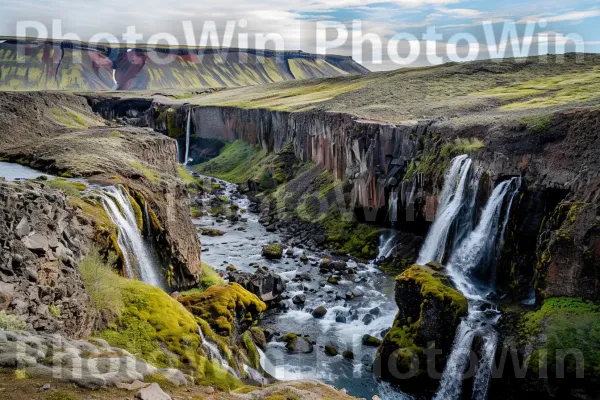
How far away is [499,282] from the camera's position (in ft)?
104

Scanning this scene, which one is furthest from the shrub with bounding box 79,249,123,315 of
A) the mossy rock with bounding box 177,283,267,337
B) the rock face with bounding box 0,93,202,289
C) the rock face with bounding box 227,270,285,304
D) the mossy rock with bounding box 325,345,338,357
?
the rock face with bounding box 227,270,285,304

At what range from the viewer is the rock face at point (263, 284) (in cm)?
3438

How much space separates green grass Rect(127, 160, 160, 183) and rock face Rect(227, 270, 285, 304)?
8.92 metres

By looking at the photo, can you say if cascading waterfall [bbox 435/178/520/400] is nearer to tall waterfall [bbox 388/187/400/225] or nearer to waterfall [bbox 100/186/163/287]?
tall waterfall [bbox 388/187/400/225]

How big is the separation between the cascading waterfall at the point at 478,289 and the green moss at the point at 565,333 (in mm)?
1859

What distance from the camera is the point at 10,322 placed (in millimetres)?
11922

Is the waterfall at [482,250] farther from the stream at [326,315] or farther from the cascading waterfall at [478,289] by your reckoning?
the stream at [326,315]

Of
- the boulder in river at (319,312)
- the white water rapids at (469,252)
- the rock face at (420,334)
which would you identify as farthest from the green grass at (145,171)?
the white water rapids at (469,252)

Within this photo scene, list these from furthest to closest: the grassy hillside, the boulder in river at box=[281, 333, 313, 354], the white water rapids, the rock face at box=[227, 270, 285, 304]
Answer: the grassy hillside < the rock face at box=[227, 270, 285, 304] < the boulder in river at box=[281, 333, 313, 354] < the white water rapids

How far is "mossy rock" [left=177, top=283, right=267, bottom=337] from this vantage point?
2342 centimetres

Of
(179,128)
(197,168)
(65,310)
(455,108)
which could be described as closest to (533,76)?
(455,108)

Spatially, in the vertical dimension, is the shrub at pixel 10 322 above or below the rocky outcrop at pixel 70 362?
above

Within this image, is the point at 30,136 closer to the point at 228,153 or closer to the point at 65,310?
the point at 65,310

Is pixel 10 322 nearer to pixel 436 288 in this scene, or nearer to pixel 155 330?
pixel 155 330
